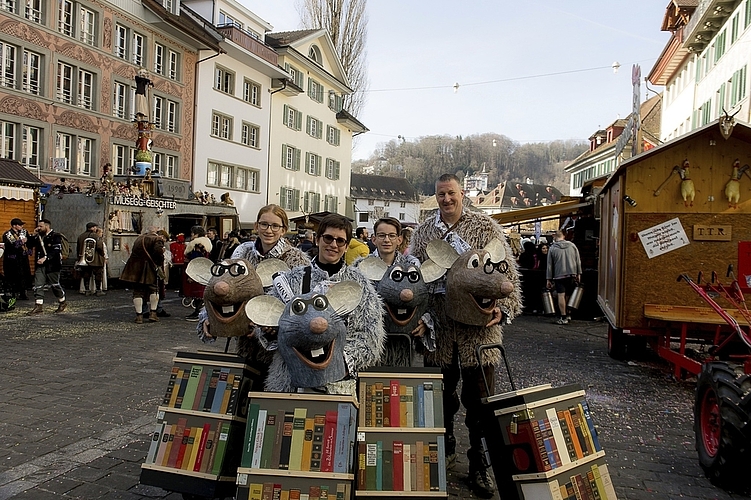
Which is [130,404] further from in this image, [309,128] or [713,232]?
[309,128]

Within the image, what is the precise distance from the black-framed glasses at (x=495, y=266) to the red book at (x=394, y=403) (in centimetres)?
88

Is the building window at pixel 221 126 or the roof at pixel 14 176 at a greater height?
the building window at pixel 221 126

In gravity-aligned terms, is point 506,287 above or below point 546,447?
above

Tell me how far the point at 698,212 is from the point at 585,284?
263 inches

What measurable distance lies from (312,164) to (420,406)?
36.6 metres

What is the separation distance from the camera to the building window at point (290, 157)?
35375 mm

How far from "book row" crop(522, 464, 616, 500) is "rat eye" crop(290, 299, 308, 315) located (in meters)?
1.43

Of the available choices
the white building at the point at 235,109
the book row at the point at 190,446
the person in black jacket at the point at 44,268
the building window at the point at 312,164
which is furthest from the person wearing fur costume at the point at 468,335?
the building window at the point at 312,164

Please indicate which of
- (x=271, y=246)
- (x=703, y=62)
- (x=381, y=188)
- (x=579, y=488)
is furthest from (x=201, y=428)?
(x=381, y=188)

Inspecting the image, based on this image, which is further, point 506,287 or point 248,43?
point 248,43

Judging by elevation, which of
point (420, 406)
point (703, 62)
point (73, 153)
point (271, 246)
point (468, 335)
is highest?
point (703, 62)

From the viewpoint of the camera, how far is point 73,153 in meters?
22.0

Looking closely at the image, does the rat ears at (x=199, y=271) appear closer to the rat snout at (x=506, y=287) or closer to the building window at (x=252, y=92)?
the rat snout at (x=506, y=287)

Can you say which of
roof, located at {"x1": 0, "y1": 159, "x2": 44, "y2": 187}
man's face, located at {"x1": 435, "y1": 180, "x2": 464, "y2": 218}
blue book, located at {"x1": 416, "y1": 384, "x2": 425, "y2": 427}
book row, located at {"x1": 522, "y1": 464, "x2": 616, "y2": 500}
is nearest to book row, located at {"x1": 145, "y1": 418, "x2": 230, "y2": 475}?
blue book, located at {"x1": 416, "y1": 384, "x2": 425, "y2": 427}
